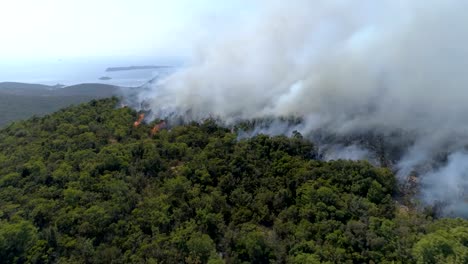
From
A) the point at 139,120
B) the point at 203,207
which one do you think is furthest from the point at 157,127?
the point at 203,207

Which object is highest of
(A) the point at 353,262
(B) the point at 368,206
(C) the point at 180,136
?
(C) the point at 180,136

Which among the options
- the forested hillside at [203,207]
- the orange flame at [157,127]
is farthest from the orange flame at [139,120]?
the forested hillside at [203,207]

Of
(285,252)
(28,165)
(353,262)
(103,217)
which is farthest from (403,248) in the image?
(28,165)

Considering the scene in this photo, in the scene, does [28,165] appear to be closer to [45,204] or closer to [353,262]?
[45,204]

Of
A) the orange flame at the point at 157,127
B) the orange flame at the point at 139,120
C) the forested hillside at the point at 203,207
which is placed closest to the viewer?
the forested hillside at the point at 203,207

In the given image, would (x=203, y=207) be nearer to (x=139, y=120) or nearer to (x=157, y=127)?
(x=157, y=127)

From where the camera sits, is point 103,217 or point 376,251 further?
point 103,217

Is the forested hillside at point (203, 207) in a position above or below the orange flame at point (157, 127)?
below

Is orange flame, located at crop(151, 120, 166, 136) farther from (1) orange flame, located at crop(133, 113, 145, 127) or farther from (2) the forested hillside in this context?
(2) the forested hillside

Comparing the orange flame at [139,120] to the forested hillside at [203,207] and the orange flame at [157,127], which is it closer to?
the orange flame at [157,127]
